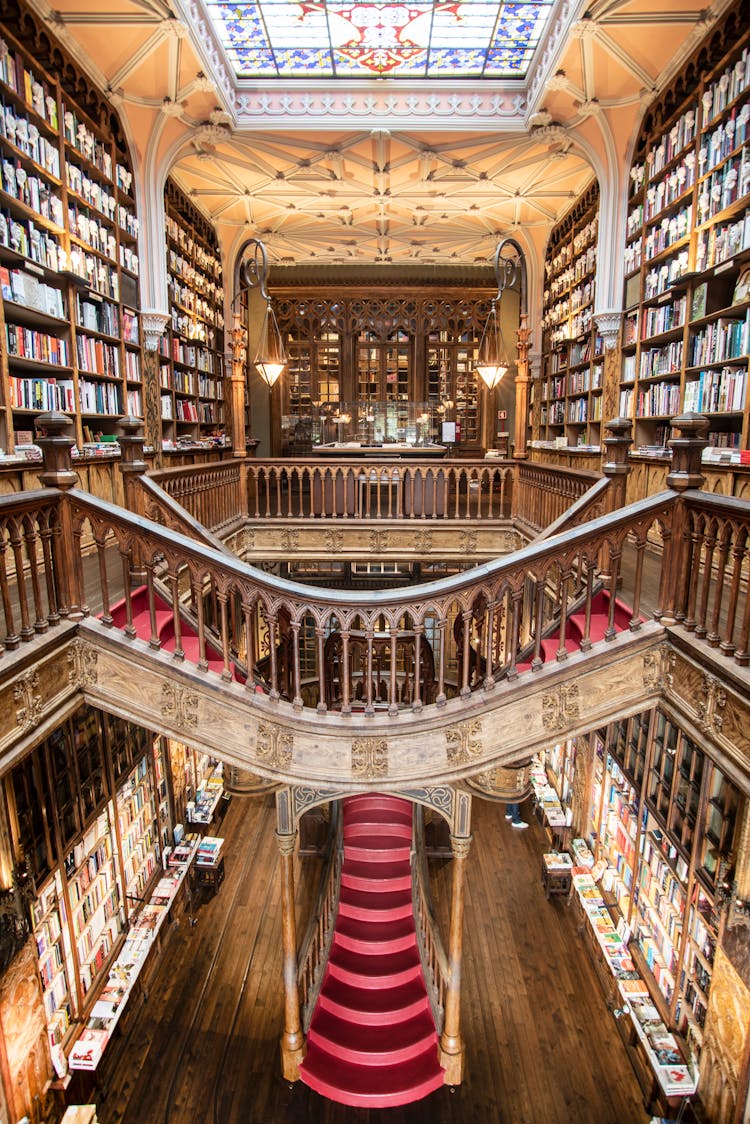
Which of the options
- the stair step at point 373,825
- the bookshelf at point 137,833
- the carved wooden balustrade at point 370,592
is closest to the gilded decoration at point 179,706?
the carved wooden balustrade at point 370,592

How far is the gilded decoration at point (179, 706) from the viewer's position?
3281 millimetres

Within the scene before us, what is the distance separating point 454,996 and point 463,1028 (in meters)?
0.71

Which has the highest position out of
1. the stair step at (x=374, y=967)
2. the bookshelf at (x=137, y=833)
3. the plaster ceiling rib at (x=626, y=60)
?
the plaster ceiling rib at (x=626, y=60)

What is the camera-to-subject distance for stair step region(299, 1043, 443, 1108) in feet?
13.3

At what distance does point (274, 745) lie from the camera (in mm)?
3477

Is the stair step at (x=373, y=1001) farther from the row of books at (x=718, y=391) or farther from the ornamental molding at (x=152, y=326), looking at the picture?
the ornamental molding at (x=152, y=326)

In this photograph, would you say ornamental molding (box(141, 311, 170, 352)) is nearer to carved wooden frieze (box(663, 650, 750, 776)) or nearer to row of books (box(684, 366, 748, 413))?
row of books (box(684, 366, 748, 413))

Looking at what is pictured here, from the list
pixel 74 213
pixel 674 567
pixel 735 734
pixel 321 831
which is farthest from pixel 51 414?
pixel 321 831

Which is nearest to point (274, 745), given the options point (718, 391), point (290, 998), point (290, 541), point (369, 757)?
point (369, 757)

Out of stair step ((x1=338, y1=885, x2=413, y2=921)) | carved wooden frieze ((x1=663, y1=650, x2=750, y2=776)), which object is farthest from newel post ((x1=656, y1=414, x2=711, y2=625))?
stair step ((x1=338, y1=885, x2=413, y2=921))

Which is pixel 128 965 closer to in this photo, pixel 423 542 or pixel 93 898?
pixel 93 898

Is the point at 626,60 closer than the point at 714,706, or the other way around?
the point at 714,706

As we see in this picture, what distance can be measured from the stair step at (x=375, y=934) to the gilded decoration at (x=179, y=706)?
2.82 m

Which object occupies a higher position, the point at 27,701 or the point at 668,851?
the point at 27,701
